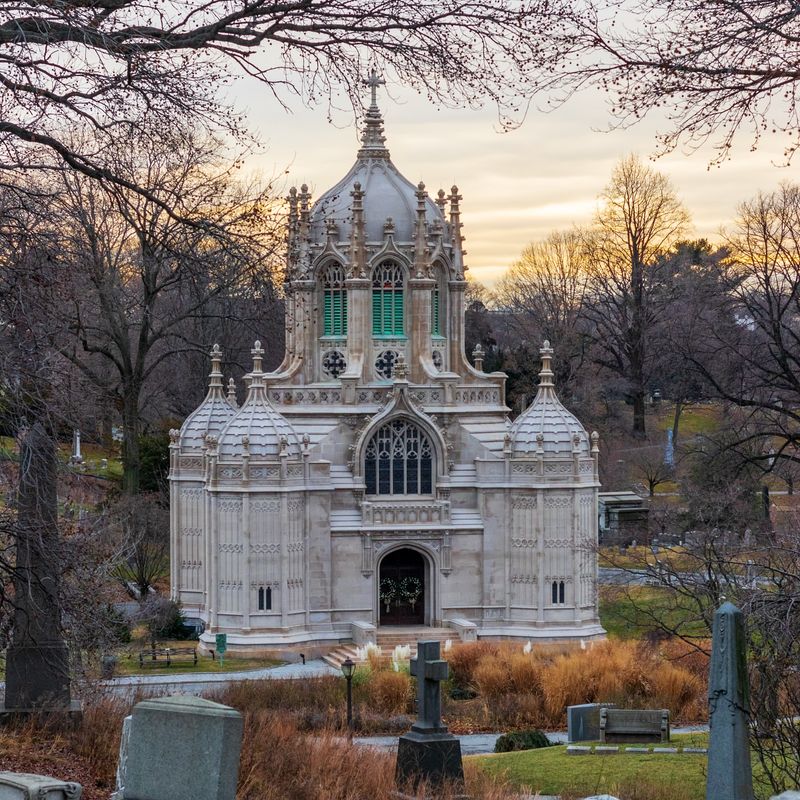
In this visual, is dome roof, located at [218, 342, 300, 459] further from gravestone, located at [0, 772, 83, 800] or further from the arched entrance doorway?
gravestone, located at [0, 772, 83, 800]

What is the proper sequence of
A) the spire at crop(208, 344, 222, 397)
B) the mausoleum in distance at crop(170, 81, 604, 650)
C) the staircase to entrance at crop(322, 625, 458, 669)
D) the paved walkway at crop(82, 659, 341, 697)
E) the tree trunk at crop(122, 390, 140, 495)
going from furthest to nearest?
the tree trunk at crop(122, 390, 140, 495) < the spire at crop(208, 344, 222, 397) < the mausoleum in distance at crop(170, 81, 604, 650) < the staircase to entrance at crop(322, 625, 458, 669) < the paved walkway at crop(82, 659, 341, 697)

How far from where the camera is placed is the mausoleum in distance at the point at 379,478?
131ft

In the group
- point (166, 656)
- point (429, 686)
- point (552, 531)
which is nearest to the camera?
point (429, 686)

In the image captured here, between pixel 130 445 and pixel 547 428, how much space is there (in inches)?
468

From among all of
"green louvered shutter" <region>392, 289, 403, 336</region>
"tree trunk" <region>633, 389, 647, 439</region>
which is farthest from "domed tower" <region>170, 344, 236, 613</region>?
"tree trunk" <region>633, 389, 647, 439</region>

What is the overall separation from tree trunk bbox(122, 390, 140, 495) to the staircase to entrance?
935 cm

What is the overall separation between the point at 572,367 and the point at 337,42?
52837 mm

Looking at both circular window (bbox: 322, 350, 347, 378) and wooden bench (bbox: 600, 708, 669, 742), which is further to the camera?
circular window (bbox: 322, 350, 347, 378)

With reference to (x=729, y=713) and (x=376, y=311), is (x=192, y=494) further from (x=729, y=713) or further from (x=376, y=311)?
(x=729, y=713)

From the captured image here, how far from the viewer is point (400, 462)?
41.8 m

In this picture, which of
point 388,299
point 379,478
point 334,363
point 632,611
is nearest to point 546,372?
point 388,299

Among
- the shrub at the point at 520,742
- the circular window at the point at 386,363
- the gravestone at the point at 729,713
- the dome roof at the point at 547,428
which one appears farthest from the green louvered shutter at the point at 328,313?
the gravestone at the point at 729,713

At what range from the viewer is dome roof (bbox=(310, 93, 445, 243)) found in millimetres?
43250

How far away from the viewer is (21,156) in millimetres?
14492
